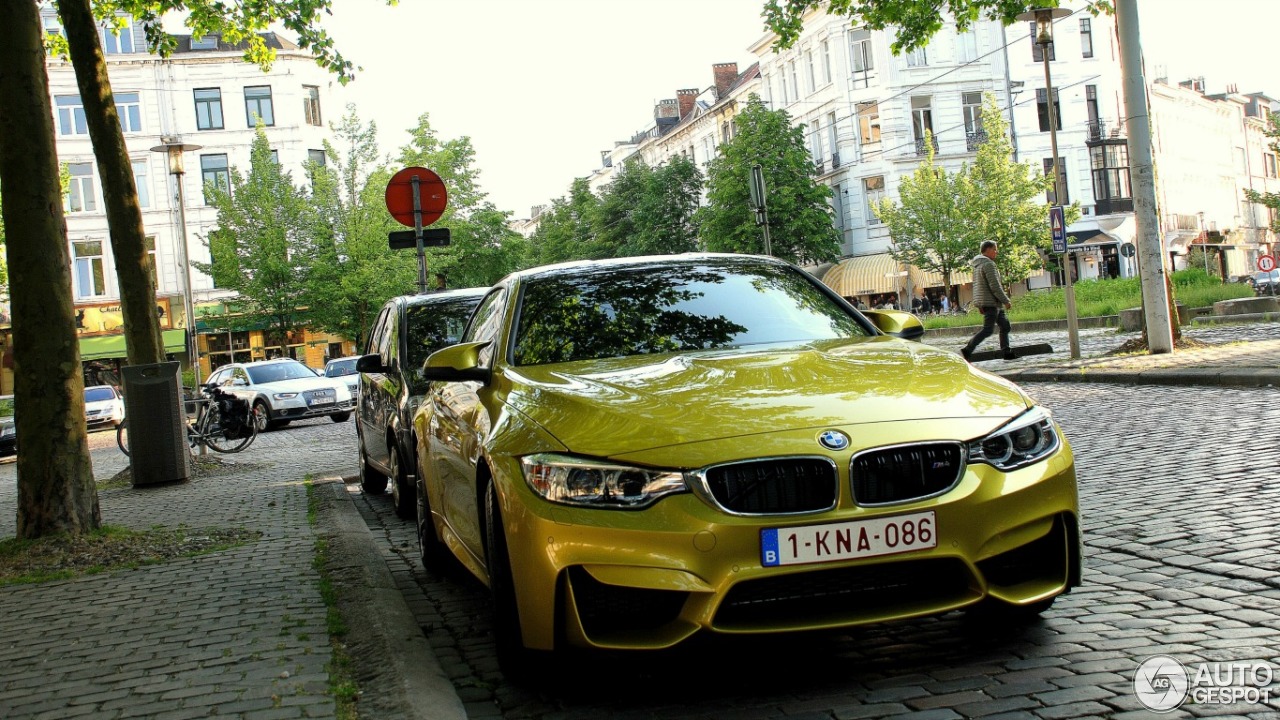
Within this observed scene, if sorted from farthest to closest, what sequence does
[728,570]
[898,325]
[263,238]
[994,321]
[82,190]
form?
1. [82,190]
2. [263,238]
3. [994,321]
4. [898,325]
5. [728,570]

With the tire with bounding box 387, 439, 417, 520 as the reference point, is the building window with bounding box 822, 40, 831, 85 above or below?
above

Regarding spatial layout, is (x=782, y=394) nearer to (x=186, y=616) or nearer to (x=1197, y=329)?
(x=186, y=616)

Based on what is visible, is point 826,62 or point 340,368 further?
point 826,62

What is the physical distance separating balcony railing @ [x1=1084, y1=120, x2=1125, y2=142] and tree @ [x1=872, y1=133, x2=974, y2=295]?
991 centimetres

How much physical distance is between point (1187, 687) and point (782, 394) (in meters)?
1.51

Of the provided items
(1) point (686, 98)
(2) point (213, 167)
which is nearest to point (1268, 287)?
(2) point (213, 167)

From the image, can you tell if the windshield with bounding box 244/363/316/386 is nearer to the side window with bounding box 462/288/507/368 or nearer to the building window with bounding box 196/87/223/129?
the side window with bounding box 462/288/507/368

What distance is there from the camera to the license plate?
3674mm

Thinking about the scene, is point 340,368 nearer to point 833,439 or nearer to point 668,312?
point 668,312

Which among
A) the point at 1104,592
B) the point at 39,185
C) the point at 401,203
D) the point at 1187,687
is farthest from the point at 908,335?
the point at 401,203

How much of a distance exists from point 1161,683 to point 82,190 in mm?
56782

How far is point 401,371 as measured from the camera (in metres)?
9.19

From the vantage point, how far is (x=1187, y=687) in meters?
3.68

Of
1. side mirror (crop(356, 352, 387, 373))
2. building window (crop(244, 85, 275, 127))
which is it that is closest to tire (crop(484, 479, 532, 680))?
side mirror (crop(356, 352, 387, 373))
